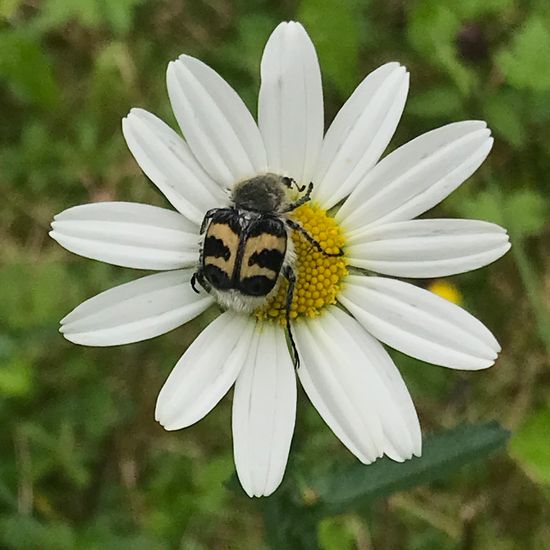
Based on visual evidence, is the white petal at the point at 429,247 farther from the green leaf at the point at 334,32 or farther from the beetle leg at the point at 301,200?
the green leaf at the point at 334,32

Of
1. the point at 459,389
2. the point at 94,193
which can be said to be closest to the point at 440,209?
the point at 459,389

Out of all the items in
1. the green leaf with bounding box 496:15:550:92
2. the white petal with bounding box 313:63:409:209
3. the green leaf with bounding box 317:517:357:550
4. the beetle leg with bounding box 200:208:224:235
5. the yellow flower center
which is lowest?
the green leaf with bounding box 317:517:357:550

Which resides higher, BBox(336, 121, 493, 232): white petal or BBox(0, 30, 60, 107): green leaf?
BBox(0, 30, 60, 107): green leaf

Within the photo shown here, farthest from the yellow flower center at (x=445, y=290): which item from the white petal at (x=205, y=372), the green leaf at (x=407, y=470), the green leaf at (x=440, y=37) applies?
the white petal at (x=205, y=372)

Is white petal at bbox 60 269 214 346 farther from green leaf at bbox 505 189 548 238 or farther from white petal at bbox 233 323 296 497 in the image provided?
green leaf at bbox 505 189 548 238

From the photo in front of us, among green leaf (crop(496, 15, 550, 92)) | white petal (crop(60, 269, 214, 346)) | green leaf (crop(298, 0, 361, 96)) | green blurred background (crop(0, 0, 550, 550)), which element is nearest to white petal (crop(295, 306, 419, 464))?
white petal (crop(60, 269, 214, 346))
